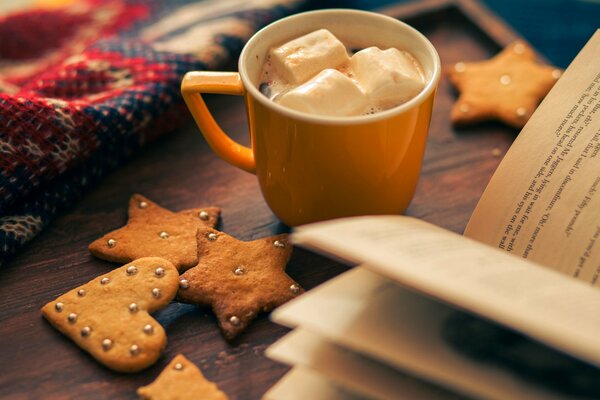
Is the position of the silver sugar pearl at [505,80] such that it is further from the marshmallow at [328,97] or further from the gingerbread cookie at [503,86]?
the marshmallow at [328,97]

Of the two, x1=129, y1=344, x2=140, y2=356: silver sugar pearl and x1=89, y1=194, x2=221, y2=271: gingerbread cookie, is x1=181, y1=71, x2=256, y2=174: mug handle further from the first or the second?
x1=129, y1=344, x2=140, y2=356: silver sugar pearl

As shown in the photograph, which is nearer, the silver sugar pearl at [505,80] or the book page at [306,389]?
the book page at [306,389]

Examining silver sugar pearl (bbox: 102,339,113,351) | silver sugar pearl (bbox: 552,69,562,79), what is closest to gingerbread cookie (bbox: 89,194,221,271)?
silver sugar pearl (bbox: 102,339,113,351)

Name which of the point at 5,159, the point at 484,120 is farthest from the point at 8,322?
the point at 484,120

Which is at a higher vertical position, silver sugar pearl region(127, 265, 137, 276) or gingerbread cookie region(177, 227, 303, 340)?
silver sugar pearl region(127, 265, 137, 276)

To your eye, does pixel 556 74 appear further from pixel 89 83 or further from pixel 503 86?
pixel 89 83

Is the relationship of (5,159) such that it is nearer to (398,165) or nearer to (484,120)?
(398,165)

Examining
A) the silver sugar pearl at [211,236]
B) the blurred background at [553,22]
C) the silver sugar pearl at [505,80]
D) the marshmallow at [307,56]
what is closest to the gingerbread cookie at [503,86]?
the silver sugar pearl at [505,80]
